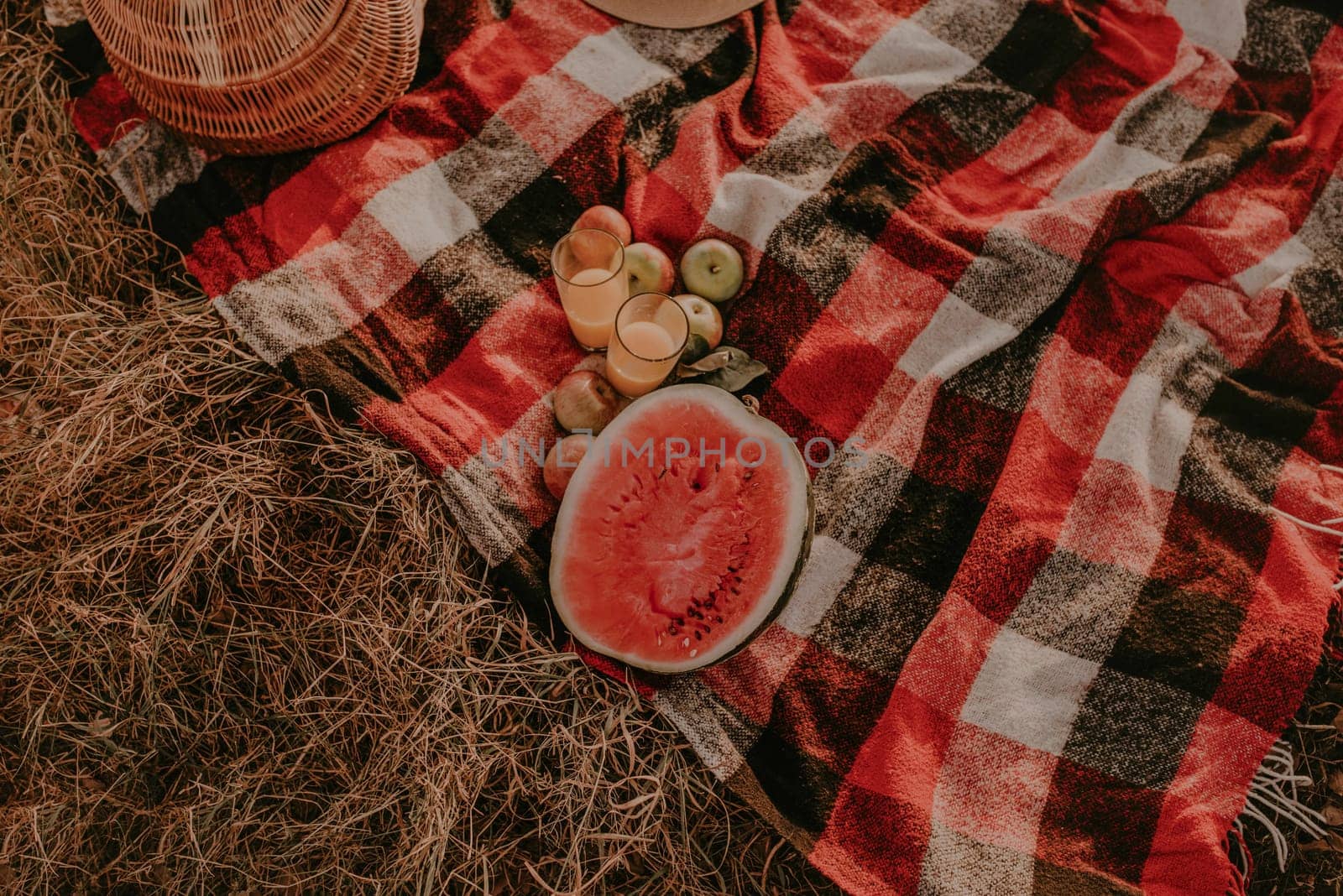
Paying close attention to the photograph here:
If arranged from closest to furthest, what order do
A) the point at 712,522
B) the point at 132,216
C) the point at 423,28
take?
the point at 712,522 < the point at 132,216 < the point at 423,28

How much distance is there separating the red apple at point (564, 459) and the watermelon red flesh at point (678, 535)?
3.7 inches

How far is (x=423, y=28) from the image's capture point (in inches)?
70.2

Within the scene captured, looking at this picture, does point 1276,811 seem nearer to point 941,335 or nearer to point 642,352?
point 941,335

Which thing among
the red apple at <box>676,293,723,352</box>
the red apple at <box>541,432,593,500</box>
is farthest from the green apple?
the red apple at <box>541,432,593,500</box>

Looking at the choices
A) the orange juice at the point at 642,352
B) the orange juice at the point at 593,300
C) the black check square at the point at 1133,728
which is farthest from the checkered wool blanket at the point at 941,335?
the orange juice at the point at 642,352

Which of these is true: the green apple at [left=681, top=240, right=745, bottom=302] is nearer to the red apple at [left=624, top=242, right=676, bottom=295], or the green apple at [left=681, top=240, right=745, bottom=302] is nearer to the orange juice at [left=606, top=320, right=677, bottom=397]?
the red apple at [left=624, top=242, right=676, bottom=295]

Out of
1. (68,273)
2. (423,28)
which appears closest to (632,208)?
(423,28)

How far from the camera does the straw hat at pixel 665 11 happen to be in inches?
69.5

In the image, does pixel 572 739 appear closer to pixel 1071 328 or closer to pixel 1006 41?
pixel 1071 328

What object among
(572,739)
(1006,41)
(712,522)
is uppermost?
(1006,41)

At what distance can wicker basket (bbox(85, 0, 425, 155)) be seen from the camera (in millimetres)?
1427

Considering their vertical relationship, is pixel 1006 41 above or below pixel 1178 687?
above


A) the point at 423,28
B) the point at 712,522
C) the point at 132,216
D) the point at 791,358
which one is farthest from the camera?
the point at 423,28

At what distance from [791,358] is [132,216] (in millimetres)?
1412
